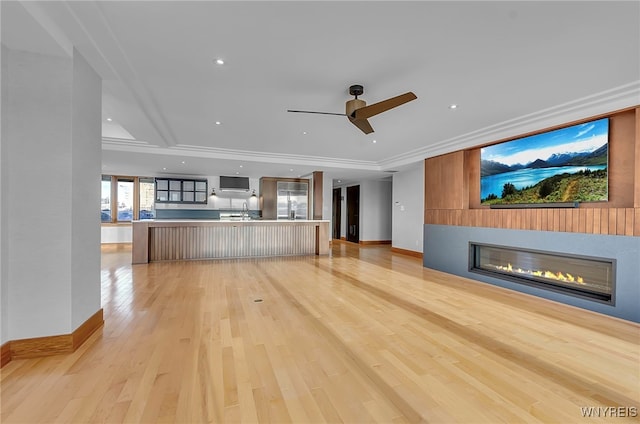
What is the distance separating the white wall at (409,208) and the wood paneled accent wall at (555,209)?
144 centimetres

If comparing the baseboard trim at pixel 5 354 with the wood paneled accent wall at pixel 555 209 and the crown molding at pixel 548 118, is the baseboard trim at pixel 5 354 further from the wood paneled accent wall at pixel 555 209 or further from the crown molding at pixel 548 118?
the crown molding at pixel 548 118

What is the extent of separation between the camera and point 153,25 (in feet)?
7.38

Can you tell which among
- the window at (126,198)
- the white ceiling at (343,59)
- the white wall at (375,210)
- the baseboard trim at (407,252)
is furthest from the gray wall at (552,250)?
the window at (126,198)

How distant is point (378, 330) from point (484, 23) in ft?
9.08

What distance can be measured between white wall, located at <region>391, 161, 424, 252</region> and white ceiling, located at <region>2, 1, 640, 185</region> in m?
2.94

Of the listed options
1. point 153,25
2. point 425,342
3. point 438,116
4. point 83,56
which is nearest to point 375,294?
point 425,342

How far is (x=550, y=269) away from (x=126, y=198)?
1126cm

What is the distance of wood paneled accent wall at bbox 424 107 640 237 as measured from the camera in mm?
3348

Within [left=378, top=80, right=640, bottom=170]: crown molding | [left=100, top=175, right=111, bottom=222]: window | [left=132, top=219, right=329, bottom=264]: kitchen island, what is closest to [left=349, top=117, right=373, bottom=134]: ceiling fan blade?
[left=378, top=80, right=640, bottom=170]: crown molding

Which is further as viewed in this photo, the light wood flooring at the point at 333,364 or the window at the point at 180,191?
the window at the point at 180,191

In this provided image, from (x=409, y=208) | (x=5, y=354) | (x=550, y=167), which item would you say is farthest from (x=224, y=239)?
Answer: (x=550, y=167)

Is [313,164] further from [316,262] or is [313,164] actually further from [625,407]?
[625,407]

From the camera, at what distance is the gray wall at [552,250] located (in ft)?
A: 10.7

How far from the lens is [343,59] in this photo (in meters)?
2.71
